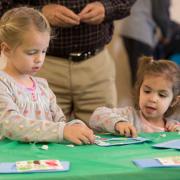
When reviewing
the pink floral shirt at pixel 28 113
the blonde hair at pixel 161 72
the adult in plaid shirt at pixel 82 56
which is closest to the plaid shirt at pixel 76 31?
the adult in plaid shirt at pixel 82 56

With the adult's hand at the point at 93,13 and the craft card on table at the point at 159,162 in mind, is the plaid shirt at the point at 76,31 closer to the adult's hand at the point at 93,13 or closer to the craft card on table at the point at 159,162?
the adult's hand at the point at 93,13

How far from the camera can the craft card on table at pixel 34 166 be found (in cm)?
118

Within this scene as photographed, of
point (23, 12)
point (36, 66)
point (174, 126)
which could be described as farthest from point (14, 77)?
point (174, 126)

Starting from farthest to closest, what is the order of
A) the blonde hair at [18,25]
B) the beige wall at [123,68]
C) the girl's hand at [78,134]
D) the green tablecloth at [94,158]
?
the beige wall at [123,68] → the blonde hair at [18,25] → the girl's hand at [78,134] → the green tablecloth at [94,158]

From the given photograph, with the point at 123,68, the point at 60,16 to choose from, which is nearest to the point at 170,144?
the point at 60,16

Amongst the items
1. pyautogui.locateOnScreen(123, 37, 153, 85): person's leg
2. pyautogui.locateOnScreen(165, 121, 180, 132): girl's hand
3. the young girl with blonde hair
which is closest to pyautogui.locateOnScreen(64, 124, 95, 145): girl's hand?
the young girl with blonde hair

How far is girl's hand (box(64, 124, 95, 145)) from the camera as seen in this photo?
4.80ft

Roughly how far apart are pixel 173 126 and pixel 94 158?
2.12 feet

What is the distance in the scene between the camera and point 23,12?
5.37ft

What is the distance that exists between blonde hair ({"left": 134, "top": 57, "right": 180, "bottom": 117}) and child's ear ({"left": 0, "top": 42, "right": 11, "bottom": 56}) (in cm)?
58

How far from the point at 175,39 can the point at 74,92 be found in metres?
2.31

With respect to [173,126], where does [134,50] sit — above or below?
above

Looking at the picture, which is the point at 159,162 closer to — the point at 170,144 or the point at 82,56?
the point at 170,144

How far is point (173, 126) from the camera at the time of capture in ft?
6.15
